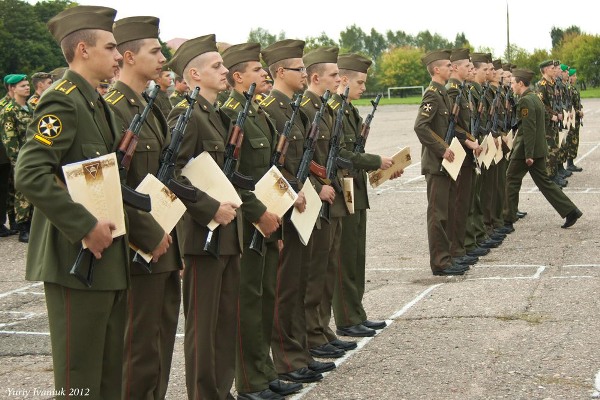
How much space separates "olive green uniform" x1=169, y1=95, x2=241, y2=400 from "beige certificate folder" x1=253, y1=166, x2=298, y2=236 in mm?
347

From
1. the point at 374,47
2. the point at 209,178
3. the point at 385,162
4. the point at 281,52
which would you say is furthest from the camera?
the point at 374,47

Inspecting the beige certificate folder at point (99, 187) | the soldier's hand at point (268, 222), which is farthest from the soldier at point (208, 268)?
the beige certificate folder at point (99, 187)

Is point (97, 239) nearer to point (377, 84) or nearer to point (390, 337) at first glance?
point (390, 337)

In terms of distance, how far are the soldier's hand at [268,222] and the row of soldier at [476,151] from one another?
468 cm

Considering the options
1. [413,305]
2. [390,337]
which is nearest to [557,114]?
[413,305]

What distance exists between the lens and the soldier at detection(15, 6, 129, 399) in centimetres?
439

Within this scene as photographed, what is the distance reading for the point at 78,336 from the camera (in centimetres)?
456

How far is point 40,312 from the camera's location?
9.20 m

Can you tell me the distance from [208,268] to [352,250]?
249 cm

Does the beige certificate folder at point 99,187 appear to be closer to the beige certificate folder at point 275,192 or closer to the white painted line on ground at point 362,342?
the beige certificate folder at point 275,192

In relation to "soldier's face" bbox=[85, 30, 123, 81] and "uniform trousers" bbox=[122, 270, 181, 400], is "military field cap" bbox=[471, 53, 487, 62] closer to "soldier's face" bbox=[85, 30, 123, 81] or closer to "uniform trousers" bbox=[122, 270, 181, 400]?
"uniform trousers" bbox=[122, 270, 181, 400]

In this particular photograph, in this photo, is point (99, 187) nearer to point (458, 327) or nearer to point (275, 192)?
point (275, 192)

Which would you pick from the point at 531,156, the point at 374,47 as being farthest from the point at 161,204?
the point at 374,47

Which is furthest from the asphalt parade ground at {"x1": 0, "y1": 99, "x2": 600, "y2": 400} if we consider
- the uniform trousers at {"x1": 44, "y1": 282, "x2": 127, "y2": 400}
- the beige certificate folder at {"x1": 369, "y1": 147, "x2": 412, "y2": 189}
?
the uniform trousers at {"x1": 44, "y1": 282, "x2": 127, "y2": 400}
